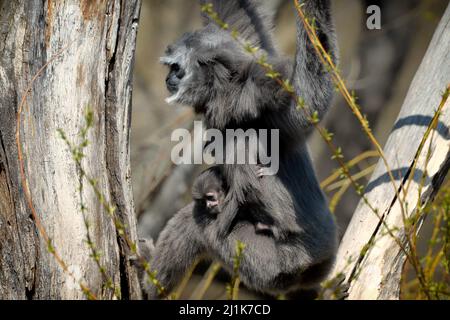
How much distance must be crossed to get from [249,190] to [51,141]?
1.77m

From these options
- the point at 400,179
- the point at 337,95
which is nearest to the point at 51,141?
the point at 400,179

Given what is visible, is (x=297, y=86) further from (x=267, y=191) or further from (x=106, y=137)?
(x=106, y=137)

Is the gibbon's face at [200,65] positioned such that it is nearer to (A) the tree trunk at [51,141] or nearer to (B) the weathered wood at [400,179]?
(A) the tree trunk at [51,141]

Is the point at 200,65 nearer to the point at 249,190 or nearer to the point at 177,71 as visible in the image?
the point at 177,71

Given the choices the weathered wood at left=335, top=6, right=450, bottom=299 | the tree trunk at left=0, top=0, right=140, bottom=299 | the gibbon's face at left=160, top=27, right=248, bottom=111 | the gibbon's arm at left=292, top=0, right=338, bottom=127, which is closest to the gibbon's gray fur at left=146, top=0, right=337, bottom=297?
the gibbon's face at left=160, top=27, right=248, bottom=111

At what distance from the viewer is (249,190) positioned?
4.98 m

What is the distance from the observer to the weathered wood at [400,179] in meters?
4.66

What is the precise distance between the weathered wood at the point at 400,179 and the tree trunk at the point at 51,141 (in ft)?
6.91

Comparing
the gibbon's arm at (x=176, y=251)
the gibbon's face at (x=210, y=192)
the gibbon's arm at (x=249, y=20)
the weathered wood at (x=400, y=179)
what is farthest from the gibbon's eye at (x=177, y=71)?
the weathered wood at (x=400, y=179)

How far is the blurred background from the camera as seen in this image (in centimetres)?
805

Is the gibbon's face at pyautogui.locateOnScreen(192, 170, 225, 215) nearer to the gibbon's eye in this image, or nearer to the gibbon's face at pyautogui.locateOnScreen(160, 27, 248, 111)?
the gibbon's face at pyautogui.locateOnScreen(160, 27, 248, 111)
